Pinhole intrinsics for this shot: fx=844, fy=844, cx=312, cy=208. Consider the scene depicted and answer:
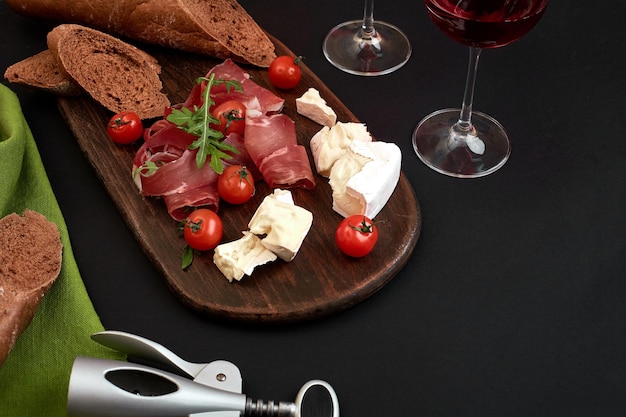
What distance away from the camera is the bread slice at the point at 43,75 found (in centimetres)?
239

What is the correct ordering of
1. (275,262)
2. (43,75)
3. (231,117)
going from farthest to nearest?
1. (43,75)
2. (231,117)
3. (275,262)

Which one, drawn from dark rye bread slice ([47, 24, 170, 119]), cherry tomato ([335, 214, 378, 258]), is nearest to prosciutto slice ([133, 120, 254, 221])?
dark rye bread slice ([47, 24, 170, 119])

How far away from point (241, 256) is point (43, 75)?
94cm

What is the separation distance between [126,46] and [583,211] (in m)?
1.37

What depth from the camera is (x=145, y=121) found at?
2.39m

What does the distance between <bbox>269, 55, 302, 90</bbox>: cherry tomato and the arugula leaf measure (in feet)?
0.95

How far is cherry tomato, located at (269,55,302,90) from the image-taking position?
2.44 m

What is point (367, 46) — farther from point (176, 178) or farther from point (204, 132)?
point (176, 178)

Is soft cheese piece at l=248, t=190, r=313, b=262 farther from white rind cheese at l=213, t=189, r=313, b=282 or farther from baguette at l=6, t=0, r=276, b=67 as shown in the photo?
baguette at l=6, t=0, r=276, b=67

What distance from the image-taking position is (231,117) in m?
2.23

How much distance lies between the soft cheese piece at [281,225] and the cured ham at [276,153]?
135 millimetres

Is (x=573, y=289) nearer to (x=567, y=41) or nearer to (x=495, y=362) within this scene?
(x=495, y=362)

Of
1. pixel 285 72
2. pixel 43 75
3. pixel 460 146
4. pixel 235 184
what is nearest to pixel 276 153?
pixel 235 184

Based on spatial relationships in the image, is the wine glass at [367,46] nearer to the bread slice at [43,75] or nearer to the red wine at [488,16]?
the red wine at [488,16]
